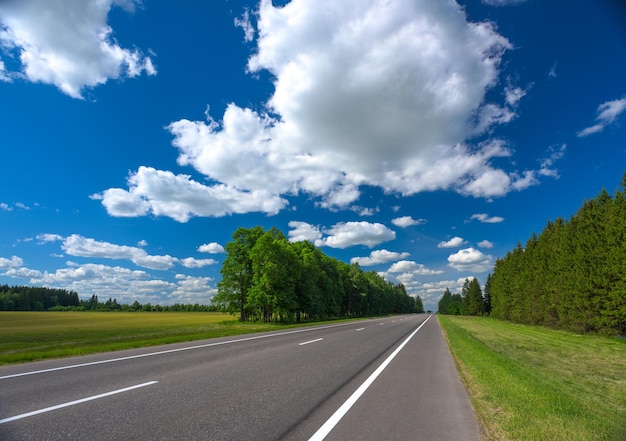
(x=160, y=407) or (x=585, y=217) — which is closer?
(x=160, y=407)

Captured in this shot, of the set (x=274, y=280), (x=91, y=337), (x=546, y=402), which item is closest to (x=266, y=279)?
(x=274, y=280)

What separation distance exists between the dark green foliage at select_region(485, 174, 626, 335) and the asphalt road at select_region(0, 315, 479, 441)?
24678 millimetres

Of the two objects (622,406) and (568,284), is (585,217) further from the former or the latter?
(622,406)

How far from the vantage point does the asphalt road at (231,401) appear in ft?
14.1

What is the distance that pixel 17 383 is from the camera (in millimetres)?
6855

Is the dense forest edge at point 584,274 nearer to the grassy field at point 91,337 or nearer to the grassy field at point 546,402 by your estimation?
the grassy field at point 546,402

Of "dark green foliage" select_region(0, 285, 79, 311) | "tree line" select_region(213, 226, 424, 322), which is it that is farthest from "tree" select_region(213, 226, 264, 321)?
"dark green foliage" select_region(0, 285, 79, 311)

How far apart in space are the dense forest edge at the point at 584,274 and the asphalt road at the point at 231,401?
2487cm

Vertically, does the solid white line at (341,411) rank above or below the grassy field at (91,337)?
below

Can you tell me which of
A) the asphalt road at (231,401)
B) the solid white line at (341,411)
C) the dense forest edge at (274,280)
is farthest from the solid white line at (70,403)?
the dense forest edge at (274,280)

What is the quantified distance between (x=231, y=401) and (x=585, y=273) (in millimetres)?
35463

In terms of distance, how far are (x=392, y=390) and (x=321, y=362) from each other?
3.42m

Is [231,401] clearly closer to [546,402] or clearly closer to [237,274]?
[546,402]

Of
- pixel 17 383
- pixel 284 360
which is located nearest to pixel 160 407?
pixel 17 383
